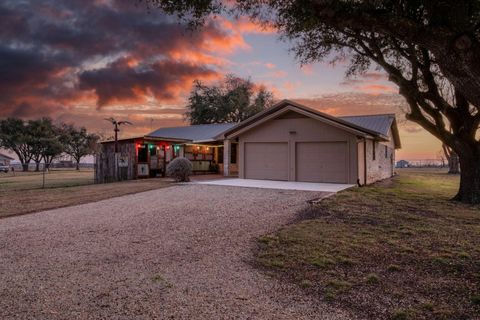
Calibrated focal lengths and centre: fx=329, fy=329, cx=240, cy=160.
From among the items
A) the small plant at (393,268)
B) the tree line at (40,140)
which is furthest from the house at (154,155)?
the tree line at (40,140)

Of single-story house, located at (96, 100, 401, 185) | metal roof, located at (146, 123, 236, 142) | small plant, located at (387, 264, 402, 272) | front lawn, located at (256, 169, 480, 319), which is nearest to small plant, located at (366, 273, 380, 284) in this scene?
front lawn, located at (256, 169, 480, 319)

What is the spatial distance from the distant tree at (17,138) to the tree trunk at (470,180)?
63.7 metres

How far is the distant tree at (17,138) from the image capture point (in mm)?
58444

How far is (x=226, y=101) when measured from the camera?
1945 inches

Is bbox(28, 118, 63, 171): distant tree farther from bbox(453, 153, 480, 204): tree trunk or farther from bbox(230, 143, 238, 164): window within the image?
bbox(453, 153, 480, 204): tree trunk

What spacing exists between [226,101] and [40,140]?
3324cm

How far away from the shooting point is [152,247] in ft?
20.7

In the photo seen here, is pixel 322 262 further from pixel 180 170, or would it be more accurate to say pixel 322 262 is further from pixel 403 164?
pixel 403 164

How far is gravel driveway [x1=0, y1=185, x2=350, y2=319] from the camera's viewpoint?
3746 millimetres

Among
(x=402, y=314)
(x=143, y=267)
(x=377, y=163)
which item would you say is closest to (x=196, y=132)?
(x=377, y=163)

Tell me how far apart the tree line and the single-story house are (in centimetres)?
4110

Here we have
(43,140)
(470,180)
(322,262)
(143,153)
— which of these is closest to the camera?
(322,262)

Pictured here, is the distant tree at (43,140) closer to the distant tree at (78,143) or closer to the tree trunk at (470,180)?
the distant tree at (78,143)

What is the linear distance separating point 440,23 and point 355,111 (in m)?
29.9
